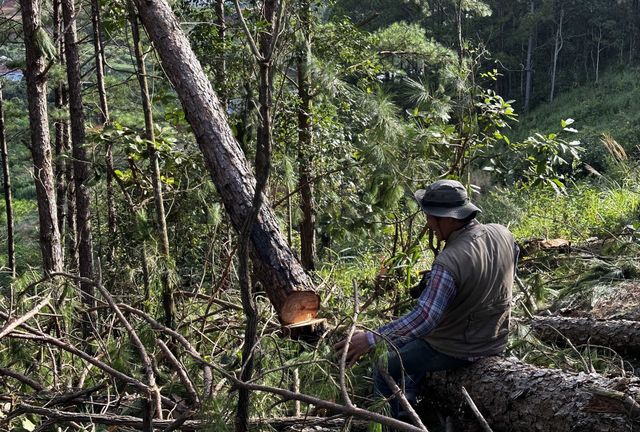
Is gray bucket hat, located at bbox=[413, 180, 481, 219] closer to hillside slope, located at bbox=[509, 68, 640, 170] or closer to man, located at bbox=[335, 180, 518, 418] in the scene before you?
man, located at bbox=[335, 180, 518, 418]

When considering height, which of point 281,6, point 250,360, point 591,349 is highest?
point 281,6

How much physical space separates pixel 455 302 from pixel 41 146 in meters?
4.65

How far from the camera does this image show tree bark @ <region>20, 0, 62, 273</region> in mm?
5848

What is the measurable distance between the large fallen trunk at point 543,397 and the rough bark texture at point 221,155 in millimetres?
1210

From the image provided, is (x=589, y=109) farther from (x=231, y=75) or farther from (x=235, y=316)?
(x=235, y=316)

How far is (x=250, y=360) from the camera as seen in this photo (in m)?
2.50

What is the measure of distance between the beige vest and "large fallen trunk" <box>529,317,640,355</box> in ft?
2.43

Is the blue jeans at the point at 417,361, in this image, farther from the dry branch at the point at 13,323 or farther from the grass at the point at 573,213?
the grass at the point at 573,213

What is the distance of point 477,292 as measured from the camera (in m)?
3.15

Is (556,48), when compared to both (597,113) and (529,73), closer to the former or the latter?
(529,73)

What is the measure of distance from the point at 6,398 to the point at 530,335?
2.89 meters

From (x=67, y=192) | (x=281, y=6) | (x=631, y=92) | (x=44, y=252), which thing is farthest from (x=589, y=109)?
(x=281, y=6)

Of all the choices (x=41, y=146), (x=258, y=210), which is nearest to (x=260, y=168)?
(x=258, y=210)

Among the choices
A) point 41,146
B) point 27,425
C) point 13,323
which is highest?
point 41,146
